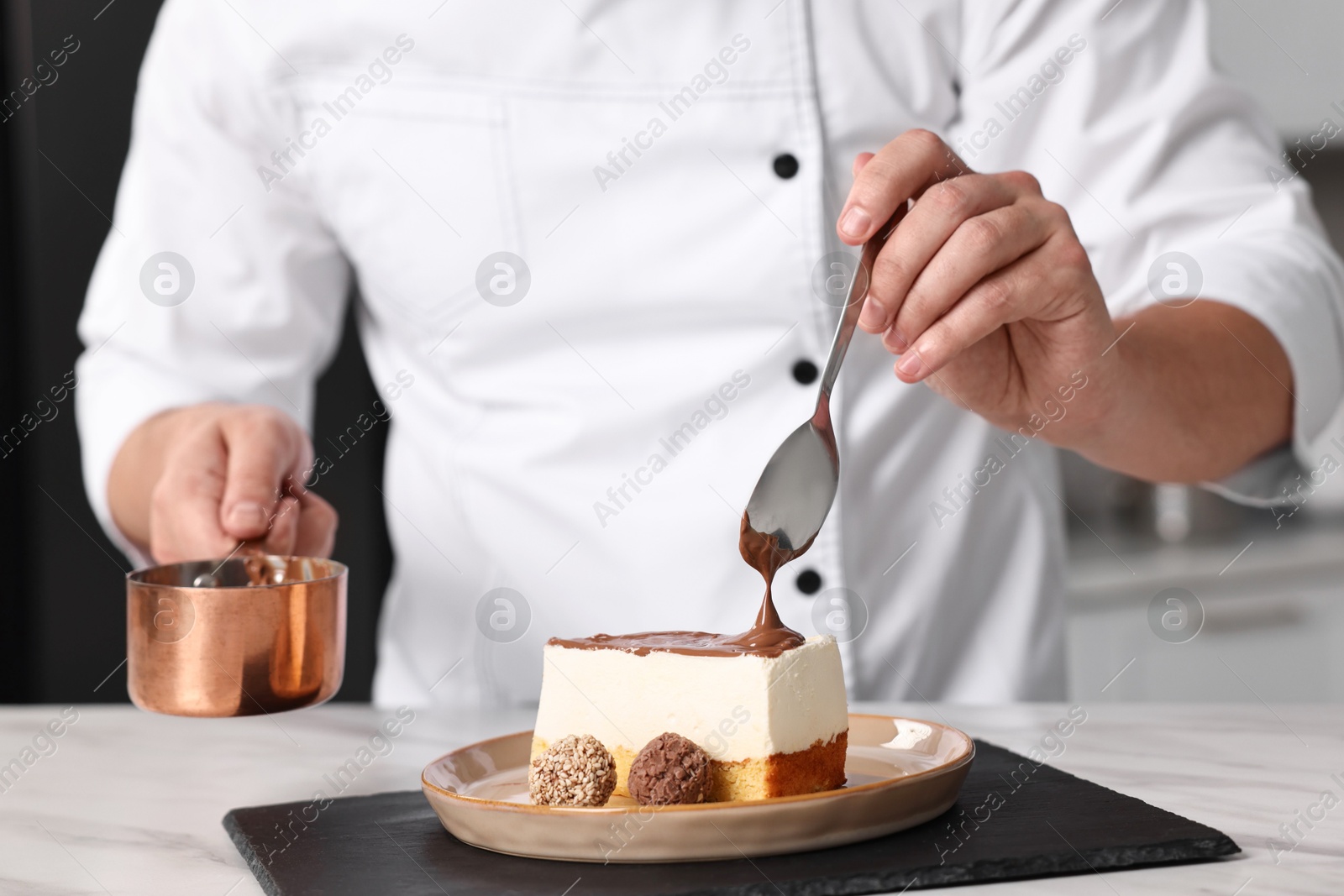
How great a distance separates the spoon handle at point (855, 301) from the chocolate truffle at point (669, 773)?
240 millimetres

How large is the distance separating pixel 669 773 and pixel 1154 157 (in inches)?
29.8

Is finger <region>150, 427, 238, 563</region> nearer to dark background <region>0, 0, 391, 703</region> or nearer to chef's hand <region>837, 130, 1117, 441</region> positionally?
chef's hand <region>837, 130, 1117, 441</region>

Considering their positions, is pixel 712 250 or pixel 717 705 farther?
pixel 712 250

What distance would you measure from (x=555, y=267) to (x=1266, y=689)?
71.1 inches

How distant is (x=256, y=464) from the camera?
3.58 feet

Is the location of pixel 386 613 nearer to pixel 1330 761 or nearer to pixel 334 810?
pixel 334 810

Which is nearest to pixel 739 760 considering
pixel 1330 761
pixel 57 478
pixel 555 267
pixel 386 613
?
pixel 1330 761

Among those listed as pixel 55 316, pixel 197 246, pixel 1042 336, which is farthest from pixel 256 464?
pixel 55 316

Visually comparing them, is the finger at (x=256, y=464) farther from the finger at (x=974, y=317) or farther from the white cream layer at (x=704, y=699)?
the finger at (x=974, y=317)

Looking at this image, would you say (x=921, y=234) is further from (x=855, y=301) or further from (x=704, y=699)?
(x=704, y=699)

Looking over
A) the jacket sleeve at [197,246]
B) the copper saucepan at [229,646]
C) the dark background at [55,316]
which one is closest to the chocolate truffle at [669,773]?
the copper saucepan at [229,646]

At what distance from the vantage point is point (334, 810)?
2.84ft

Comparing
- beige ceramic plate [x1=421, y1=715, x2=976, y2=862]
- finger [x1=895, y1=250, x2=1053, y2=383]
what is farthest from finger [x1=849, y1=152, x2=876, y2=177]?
beige ceramic plate [x1=421, y1=715, x2=976, y2=862]

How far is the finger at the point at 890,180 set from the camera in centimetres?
84
